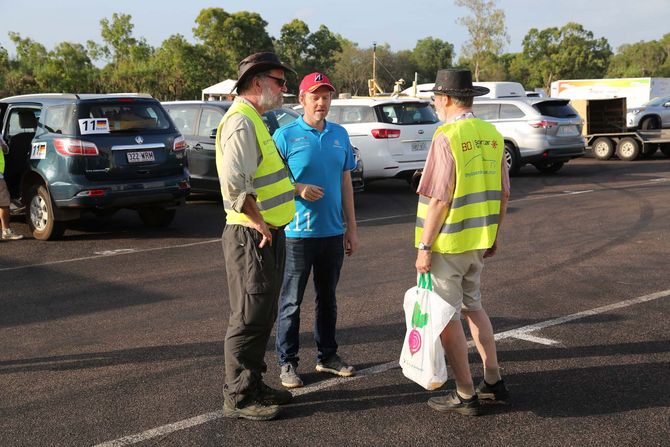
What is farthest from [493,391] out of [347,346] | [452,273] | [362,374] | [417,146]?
[417,146]

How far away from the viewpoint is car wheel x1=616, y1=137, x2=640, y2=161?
21.1 meters

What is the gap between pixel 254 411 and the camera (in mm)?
4250

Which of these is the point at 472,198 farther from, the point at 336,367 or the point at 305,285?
the point at 336,367

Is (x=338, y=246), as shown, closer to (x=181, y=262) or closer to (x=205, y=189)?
(x=181, y=262)

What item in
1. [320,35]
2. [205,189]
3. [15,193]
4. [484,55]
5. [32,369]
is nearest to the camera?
[32,369]

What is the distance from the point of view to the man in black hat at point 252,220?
13.2 ft

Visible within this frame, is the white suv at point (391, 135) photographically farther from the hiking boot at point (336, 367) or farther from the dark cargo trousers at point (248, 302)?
the dark cargo trousers at point (248, 302)

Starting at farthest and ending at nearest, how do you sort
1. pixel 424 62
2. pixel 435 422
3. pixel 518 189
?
pixel 424 62 → pixel 518 189 → pixel 435 422

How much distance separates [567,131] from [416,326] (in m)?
14.5

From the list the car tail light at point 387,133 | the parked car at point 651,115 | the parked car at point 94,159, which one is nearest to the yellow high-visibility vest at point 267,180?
the parked car at point 94,159

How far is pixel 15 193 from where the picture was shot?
11.0 m


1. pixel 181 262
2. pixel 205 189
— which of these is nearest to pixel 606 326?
pixel 181 262

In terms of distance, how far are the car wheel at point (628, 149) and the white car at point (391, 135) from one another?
8713 mm

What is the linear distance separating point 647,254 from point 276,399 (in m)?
5.62
